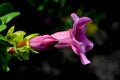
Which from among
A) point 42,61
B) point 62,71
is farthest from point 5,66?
point 62,71

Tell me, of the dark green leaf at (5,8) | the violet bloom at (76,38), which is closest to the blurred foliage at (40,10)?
the dark green leaf at (5,8)

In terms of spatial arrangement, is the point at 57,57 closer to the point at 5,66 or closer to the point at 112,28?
the point at 112,28

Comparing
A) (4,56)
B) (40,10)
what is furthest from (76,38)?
(40,10)

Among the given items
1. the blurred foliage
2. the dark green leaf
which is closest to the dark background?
the blurred foliage

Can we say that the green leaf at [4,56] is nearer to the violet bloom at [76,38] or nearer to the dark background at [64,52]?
the violet bloom at [76,38]

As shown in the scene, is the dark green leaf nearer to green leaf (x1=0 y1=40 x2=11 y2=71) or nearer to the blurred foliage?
the blurred foliage

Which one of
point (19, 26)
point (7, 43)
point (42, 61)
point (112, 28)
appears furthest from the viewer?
point (112, 28)
